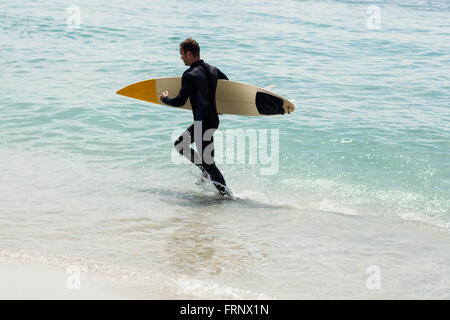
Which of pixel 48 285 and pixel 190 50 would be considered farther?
pixel 190 50

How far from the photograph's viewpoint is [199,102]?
659 centimetres

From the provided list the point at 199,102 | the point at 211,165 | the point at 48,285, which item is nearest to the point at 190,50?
the point at 199,102

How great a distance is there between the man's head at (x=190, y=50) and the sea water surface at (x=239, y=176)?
5.72ft

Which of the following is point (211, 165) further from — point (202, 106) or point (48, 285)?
point (48, 285)

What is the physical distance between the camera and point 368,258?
17.4 ft

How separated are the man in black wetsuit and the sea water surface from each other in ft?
1.71

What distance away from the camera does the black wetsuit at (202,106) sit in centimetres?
649

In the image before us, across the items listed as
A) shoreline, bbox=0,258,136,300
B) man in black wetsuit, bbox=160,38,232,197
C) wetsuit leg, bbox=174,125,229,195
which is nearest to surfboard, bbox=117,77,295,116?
man in black wetsuit, bbox=160,38,232,197

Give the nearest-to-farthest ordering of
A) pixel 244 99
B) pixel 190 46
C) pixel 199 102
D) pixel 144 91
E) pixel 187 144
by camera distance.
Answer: pixel 190 46, pixel 199 102, pixel 187 144, pixel 244 99, pixel 144 91

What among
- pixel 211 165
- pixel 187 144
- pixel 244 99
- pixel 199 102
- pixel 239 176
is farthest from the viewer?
pixel 239 176

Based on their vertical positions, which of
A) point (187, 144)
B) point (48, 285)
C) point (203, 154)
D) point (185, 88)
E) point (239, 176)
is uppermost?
point (185, 88)

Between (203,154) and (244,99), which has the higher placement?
(244,99)

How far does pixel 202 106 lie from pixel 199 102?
0.23ft

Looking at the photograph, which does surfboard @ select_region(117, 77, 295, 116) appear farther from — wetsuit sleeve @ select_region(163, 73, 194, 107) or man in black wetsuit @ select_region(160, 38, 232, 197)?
wetsuit sleeve @ select_region(163, 73, 194, 107)
